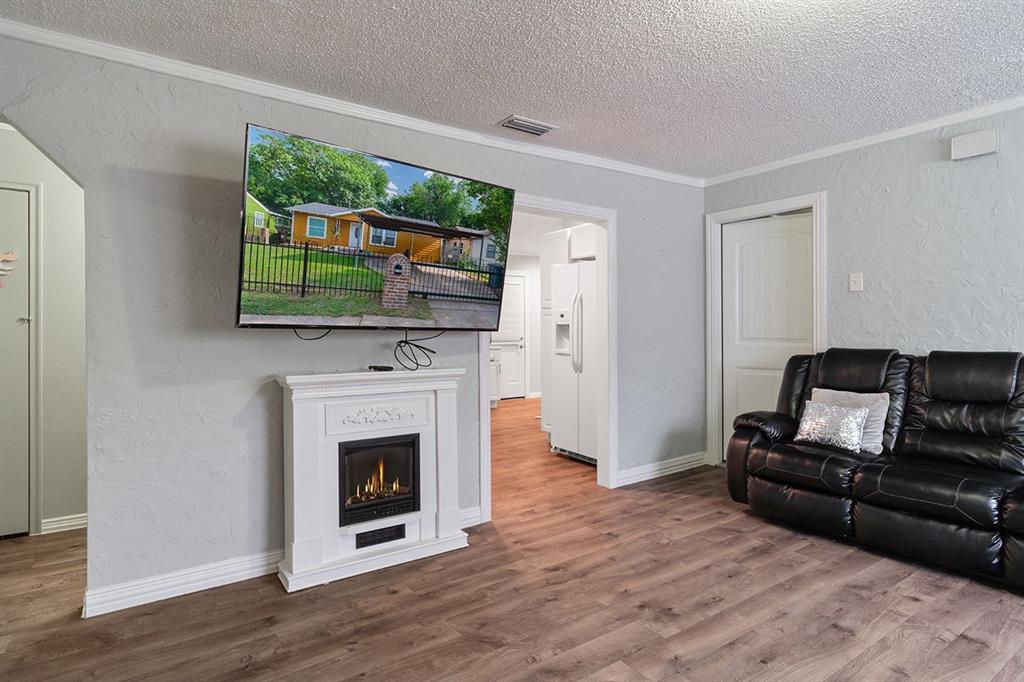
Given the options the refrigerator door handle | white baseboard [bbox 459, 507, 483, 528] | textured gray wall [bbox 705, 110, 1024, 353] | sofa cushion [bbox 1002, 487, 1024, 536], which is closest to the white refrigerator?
the refrigerator door handle

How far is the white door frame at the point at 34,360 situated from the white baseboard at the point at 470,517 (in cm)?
250

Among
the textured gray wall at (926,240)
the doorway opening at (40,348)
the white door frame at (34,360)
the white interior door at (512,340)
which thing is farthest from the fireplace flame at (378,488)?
the white interior door at (512,340)

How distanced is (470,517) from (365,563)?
82 centimetres

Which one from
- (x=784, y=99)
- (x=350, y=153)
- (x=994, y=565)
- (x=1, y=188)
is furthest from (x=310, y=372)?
(x=994, y=565)

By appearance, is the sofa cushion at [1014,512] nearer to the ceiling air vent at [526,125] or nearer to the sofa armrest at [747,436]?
the sofa armrest at [747,436]

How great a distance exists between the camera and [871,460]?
3.06 m

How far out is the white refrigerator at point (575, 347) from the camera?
15.8 feet

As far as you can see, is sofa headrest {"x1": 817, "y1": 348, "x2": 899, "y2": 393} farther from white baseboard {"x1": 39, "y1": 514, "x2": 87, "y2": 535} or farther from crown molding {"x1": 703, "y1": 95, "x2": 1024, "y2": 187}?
white baseboard {"x1": 39, "y1": 514, "x2": 87, "y2": 535}

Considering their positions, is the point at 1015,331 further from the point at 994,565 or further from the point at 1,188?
the point at 1,188

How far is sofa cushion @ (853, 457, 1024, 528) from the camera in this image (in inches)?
101

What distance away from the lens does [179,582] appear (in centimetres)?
260

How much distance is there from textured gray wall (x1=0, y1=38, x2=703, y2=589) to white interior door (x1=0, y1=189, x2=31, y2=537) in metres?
1.30

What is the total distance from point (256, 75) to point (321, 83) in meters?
0.30

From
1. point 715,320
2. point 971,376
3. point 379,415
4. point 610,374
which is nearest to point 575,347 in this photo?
point 610,374
